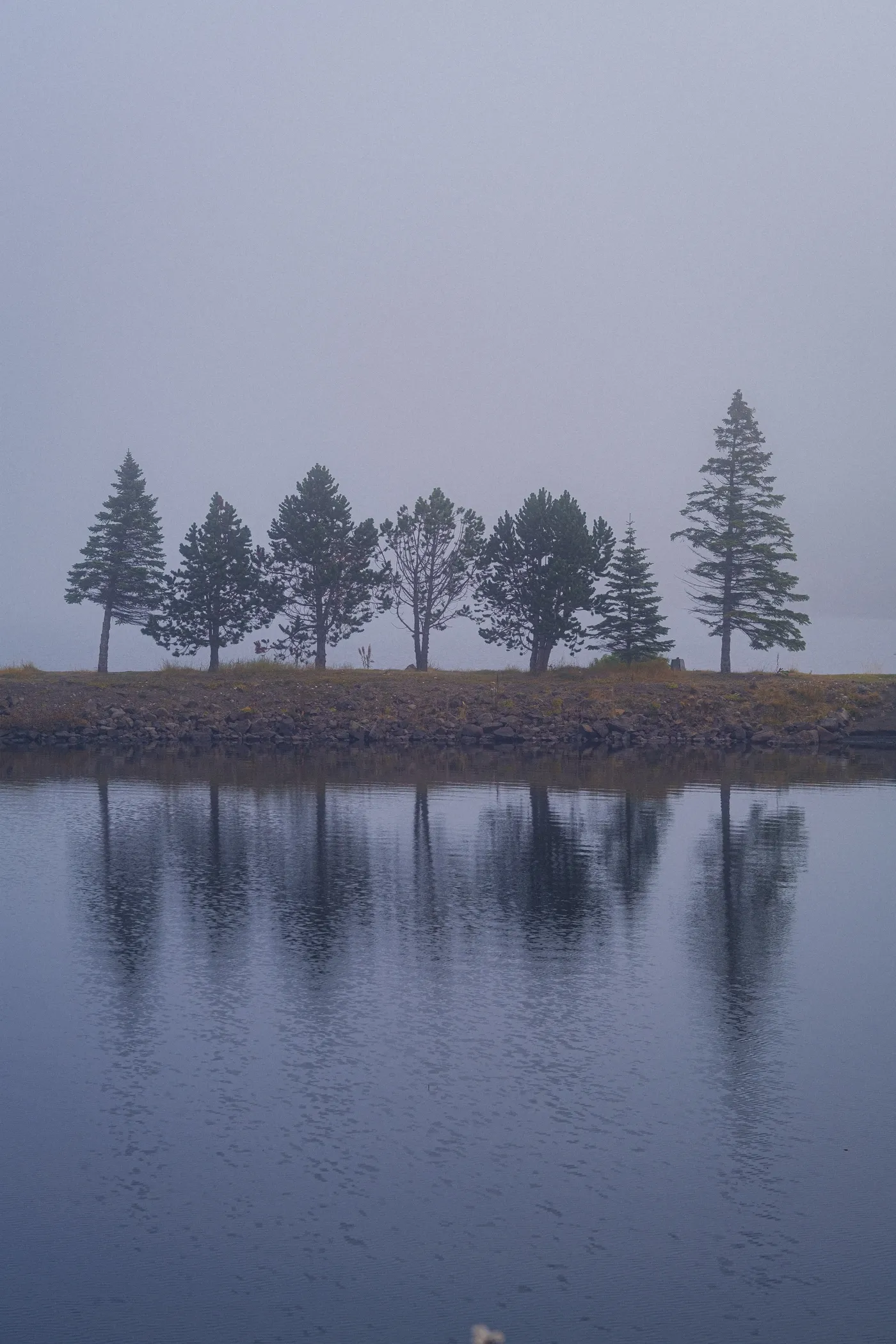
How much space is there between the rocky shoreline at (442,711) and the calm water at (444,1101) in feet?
105

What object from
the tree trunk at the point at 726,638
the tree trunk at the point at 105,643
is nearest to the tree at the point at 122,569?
the tree trunk at the point at 105,643

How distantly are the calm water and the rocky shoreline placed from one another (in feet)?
105

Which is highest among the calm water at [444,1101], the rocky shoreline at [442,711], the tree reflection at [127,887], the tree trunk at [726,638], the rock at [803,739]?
the tree trunk at [726,638]

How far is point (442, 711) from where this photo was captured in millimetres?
55938

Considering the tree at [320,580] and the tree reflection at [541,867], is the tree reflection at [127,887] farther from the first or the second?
the tree at [320,580]

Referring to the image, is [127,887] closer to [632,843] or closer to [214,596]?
[632,843]

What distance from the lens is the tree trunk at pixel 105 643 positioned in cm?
6756

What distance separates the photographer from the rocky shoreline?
172 ft

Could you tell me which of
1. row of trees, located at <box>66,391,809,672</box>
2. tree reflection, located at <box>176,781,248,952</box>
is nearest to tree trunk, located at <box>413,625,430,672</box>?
row of trees, located at <box>66,391,809,672</box>

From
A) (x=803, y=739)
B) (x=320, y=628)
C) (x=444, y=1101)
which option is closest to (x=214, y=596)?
(x=320, y=628)

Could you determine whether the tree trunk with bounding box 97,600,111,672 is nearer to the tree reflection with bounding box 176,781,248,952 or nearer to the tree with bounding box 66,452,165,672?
the tree with bounding box 66,452,165,672

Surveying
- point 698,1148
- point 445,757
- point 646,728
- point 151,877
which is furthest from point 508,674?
point 698,1148

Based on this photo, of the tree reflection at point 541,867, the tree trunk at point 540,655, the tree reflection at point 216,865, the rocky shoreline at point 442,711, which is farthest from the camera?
the tree trunk at point 540,655

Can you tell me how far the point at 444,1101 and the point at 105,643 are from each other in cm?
6217
